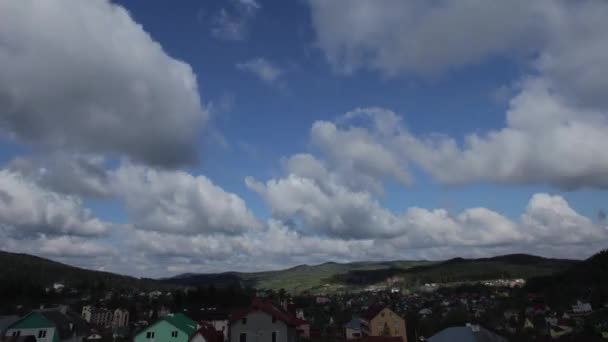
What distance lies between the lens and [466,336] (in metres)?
48.7

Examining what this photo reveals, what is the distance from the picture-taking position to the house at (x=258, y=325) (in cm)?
4906

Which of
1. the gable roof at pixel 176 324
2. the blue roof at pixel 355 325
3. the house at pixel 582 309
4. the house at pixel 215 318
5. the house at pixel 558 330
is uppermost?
the gable roof at pixel 176 324

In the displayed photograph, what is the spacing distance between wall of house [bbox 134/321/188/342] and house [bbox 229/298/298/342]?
13.1 metres

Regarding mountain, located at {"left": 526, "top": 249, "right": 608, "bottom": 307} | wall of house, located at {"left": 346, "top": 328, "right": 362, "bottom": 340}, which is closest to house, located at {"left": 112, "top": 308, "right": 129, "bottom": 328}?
wall of house, located at {"left": 346, "top": 328, "right": 362, "bottom": 340}

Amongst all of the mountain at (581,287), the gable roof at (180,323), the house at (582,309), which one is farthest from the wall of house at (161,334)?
the mountain at (581,287)

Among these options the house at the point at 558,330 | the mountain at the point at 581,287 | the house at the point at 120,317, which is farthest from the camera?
the mountain at the point at 581,287

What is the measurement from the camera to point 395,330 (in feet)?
262

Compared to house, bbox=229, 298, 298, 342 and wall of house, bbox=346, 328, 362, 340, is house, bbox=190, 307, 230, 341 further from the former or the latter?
house, bbox=229, 298, 298, 342

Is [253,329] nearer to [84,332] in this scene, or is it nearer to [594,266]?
[84,332]

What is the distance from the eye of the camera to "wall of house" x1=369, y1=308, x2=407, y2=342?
79625 mm

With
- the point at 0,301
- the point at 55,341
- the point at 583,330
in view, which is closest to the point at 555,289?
the point at 583,330

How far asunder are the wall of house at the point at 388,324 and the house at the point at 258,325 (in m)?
35.5

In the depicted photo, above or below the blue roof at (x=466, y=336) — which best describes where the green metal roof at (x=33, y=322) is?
above

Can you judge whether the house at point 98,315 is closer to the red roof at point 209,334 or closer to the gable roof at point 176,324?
the gable roof at point 176,324
